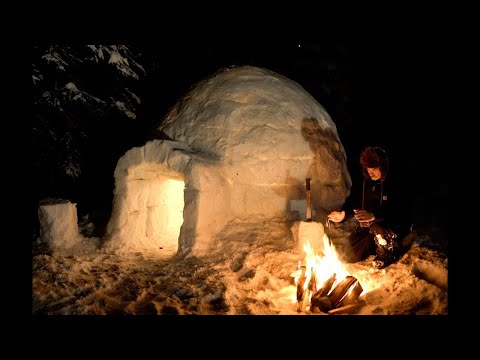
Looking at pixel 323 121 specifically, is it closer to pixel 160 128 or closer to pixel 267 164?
pixel 267 164

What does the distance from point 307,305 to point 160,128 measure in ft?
14.1

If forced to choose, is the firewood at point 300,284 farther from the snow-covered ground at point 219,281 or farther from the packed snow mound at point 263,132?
the packed snow mound at point 263,132

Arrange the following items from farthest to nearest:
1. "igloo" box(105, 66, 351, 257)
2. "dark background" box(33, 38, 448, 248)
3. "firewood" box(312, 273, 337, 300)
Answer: "dark background" box(33, 38, 448, 248) → "igloo" box(105, 66, 351, 257) → "firewood" box(312, 273, 337, 300)

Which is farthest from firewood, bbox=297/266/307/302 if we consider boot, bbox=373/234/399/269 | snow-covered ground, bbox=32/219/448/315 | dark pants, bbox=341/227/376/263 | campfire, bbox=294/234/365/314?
boot, bbox=373/234/399/269

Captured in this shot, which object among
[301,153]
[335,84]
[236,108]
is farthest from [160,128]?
[335,84]

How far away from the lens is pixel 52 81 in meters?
8.16

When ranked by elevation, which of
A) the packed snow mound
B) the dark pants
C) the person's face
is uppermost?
the packed snow mound

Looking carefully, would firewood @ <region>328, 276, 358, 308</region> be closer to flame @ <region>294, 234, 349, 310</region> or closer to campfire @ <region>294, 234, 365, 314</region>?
campfire @ <region>294, 234, 365, 314</region>

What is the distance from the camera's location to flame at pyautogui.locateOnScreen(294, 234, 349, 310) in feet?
13.0

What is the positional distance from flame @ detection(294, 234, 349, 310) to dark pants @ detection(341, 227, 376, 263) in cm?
17

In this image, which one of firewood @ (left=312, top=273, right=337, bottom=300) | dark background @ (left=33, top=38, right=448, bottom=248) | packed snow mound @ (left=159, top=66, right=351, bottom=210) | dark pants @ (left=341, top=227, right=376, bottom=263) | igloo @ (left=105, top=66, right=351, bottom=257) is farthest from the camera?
dark background @ (left=33, top=38, right=448, bottom=248)

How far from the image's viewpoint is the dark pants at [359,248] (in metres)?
5.00

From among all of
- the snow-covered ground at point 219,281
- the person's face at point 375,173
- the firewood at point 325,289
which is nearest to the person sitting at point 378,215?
the person's face at point 375,173

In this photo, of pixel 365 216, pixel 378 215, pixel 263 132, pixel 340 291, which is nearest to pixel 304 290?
pixel 340 291
